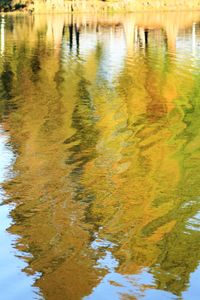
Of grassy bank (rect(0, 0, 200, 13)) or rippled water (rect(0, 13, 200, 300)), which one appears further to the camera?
grassy bank (rect(0, 0, 200, 13))

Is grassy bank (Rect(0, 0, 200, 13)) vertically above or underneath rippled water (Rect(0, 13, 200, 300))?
above

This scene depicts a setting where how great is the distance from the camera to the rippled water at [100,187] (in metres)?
8.62

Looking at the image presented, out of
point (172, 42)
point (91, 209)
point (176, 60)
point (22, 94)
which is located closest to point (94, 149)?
point (91, 209)

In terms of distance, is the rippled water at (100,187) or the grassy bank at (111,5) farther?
the grassy bank at (111,5)

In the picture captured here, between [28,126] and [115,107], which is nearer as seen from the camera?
[28,126]

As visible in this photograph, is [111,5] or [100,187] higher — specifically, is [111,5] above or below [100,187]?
above

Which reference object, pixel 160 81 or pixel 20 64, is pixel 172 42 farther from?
pixel 160 81

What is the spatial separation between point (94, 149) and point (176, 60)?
66.7 ft

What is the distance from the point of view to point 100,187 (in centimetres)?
1250

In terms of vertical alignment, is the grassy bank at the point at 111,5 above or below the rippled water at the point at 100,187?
above

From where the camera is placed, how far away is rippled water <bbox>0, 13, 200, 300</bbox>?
339 inches

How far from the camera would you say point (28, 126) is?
18.3m

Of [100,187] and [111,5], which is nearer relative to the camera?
[100,187]

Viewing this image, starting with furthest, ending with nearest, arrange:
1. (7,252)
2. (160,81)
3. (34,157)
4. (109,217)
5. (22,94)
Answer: (160,81) < (22,94) < (34,157) < (109,217) < (7,252)
